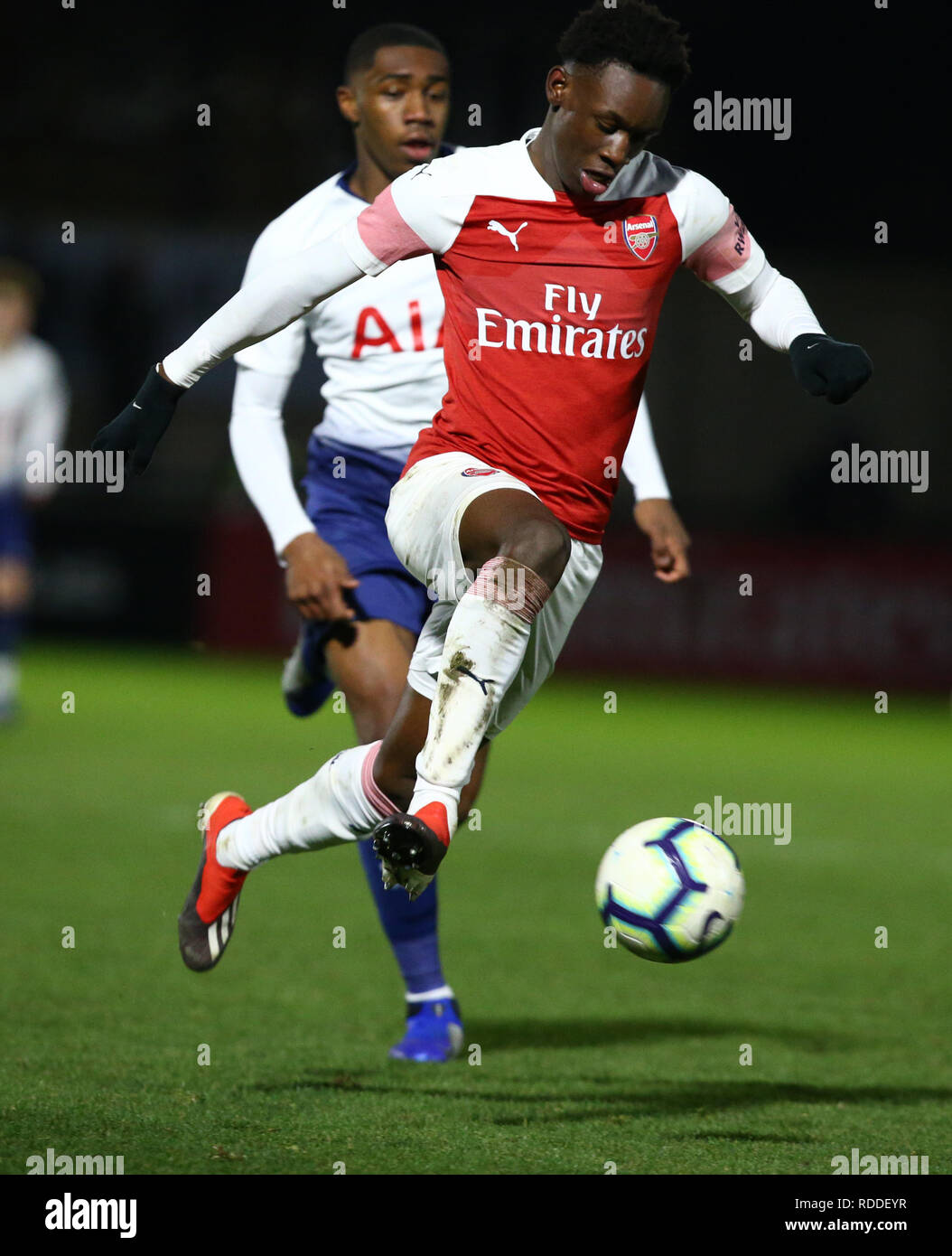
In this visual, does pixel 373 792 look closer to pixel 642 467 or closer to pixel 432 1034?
pixel 432 1034

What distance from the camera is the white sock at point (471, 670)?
12.8 feet

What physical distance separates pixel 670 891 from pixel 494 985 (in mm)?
2247

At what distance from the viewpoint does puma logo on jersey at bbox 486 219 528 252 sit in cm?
428

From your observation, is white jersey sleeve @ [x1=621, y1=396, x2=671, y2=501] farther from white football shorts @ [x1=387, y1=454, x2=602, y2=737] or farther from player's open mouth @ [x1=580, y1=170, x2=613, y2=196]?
player's open mouth @ [x1=580, y1=170, x2=613, y2=196]

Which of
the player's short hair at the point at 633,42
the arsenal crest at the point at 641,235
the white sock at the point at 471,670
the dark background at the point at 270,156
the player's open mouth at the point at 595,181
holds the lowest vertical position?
the white sock at the point at 471,670

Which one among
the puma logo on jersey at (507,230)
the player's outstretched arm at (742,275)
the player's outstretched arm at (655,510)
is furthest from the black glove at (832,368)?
the player's outstretched arm at (655,510)

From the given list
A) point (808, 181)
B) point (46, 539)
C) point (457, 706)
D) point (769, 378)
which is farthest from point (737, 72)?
point (457, 706)

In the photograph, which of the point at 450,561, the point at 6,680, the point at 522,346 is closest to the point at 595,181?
the point at 522,346

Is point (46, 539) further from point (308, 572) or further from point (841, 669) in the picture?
point (308, 572)

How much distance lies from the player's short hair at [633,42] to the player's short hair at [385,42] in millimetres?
1363

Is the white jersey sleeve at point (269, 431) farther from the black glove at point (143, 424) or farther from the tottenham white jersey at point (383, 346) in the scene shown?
the black glove at point (143, 424)

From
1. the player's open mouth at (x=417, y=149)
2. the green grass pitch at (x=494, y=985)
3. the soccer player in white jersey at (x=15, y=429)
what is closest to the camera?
the green grass pitch at (x=494, y=985)

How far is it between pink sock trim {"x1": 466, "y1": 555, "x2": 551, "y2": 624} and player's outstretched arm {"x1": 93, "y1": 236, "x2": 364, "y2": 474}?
770mm

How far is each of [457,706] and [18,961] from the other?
9.38 ft
